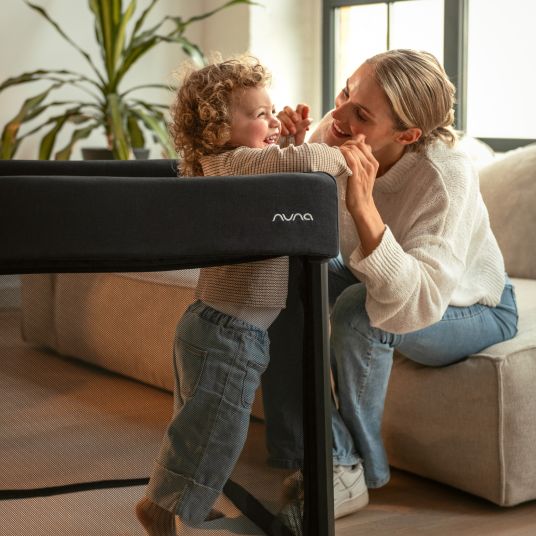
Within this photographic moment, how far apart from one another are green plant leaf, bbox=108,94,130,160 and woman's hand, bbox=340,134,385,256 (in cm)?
192

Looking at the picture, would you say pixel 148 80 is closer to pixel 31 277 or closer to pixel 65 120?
pixel 65 120

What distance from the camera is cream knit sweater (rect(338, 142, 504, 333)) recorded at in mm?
1471

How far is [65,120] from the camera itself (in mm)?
3430

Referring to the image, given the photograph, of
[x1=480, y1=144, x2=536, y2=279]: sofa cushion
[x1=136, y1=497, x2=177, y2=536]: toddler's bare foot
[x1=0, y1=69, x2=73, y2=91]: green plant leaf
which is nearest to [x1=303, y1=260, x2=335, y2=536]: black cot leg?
[x1=136, y1=497, x2=177, y2=536]: toddler's bare foot

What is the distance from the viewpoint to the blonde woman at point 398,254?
4.83ft

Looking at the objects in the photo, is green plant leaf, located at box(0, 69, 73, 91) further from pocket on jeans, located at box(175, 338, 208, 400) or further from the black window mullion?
pocket on jeans, located at box(175, 338, 208, 400)

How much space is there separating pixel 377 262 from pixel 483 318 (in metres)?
0.41

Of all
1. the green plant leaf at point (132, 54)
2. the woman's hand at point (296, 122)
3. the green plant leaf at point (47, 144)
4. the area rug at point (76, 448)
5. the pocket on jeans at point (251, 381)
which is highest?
the green plant leaf at point (132, 54)

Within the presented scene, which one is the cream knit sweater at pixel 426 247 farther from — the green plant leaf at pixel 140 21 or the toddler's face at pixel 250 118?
the green plant leaf at pixel 140 21

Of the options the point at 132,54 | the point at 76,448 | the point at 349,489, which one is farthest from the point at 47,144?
the point at 76,448

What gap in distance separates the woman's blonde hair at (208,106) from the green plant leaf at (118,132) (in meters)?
1.86

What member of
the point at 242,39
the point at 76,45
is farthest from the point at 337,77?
the point at 76,45

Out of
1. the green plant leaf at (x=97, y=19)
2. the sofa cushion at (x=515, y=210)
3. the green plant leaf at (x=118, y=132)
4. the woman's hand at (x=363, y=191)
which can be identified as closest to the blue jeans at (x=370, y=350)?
the woman's hand at (x=363, y=191)

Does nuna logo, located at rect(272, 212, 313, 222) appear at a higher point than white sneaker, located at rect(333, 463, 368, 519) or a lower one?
higher
